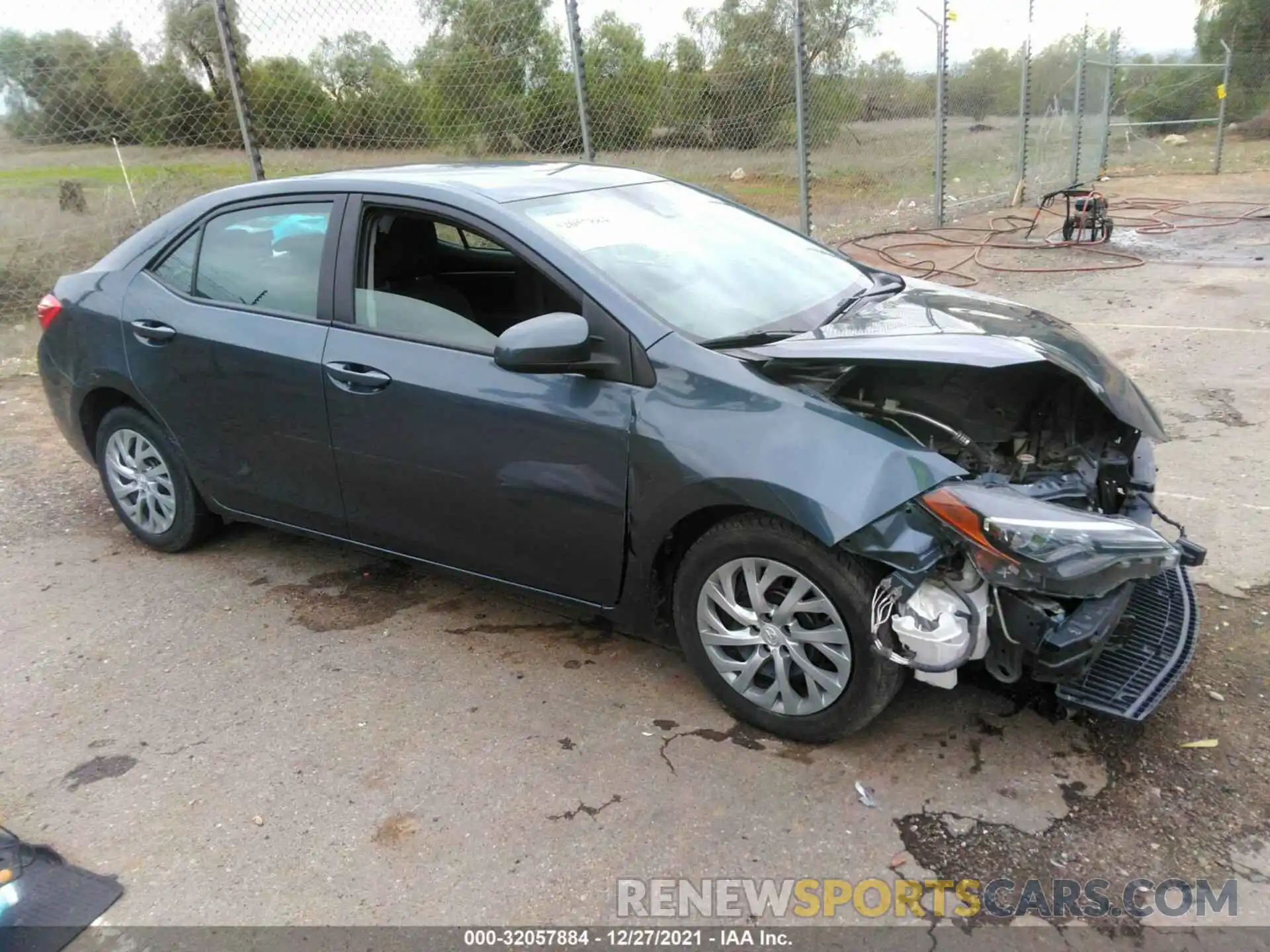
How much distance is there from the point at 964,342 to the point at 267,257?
272 cm

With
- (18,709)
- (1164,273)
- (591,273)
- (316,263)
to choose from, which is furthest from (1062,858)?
(1164,273)

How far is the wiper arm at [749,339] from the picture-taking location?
122 inches

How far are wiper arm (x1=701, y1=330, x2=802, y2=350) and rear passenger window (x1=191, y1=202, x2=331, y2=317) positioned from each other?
1.60 m

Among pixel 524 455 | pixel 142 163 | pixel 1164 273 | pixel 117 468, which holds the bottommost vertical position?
pixel 1164 273

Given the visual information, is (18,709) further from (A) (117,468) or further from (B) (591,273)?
(B) (591,273)

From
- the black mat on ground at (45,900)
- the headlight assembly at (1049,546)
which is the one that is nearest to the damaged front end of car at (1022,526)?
the headlight assembly at (1049,546)

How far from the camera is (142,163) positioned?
7.82m

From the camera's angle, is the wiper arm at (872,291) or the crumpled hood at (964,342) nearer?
the crumpled hood at (964,342)

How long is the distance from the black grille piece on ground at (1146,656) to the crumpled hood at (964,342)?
540 millimetres

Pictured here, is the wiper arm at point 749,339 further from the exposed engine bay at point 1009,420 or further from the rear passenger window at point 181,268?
the rear passenger window at point 181,268

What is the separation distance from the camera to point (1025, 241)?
40.1 ft

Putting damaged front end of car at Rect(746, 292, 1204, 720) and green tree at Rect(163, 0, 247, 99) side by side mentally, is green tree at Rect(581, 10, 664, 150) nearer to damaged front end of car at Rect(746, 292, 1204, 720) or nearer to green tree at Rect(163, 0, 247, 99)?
green tree at Rect(163, 0, 247, 99)

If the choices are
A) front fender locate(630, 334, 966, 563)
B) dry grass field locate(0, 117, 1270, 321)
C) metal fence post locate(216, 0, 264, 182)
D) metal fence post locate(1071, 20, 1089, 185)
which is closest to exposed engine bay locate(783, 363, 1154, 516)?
front fender locate(630, 334, 966, 563)

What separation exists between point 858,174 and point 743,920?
1107cm
